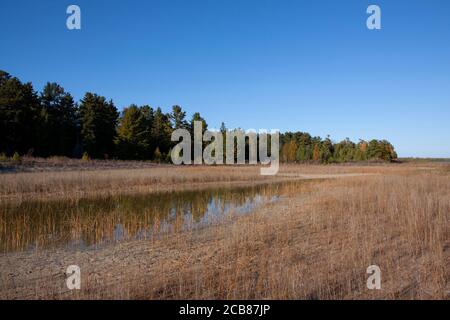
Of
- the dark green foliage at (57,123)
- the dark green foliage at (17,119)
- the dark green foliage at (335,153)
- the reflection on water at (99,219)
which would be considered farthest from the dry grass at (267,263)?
the dark green foliage at (335,153)

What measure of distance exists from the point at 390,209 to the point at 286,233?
176 inches

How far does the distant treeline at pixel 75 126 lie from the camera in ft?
117

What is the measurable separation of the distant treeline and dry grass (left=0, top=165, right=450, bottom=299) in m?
27.3

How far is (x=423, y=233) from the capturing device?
8070 millimetres

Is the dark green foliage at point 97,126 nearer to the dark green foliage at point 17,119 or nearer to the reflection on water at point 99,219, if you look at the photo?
the dark green foliage at point 17,119

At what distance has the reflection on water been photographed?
9.14 meters

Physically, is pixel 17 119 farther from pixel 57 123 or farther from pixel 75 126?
pixel 75 126

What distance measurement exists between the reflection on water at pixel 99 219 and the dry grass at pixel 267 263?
3.39 ft

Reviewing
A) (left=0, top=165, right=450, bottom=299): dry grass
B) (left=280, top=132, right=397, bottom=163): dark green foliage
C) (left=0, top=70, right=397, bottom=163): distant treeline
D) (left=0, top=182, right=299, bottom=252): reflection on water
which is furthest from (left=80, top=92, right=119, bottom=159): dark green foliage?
(left=280, top=132, right=397, bottom=163): dark green foliage

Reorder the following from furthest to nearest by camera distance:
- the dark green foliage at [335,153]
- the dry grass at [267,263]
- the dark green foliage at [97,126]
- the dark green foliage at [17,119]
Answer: the dark green foliage at [335,153] → the dark green foliage at [97,126] → the dark green foliage at [17,119] → the dry grass at [267,263]

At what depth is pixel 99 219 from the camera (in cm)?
1148

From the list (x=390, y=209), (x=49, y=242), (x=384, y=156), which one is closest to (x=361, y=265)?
(x=390, y=209)

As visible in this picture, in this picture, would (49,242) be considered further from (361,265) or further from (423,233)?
(423,233)
